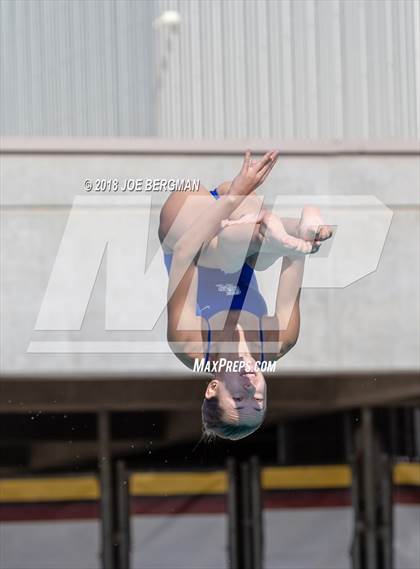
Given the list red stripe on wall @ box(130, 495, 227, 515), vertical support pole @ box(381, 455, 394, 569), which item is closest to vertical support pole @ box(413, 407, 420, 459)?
vertical support pole @ box(381, 455, 394, 569)

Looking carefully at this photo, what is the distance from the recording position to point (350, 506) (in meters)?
11.4

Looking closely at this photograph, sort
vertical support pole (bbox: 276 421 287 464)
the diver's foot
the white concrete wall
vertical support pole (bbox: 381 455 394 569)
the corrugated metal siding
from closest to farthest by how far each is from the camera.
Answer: the diver's foot, the white concrete wall, the corrugated metal siding, vertical support pole (bbox: 381 455 394 569), vertical support pole (bbox: 276 421 287 464)

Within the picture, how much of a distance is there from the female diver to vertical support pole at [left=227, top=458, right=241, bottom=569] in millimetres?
3246

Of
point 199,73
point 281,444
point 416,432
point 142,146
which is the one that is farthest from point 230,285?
point 416,432

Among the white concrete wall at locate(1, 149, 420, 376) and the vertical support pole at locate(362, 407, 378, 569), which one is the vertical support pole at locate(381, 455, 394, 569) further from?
the white concrete wall at locate(1, 149, 420, 376)

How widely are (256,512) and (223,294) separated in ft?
13.6

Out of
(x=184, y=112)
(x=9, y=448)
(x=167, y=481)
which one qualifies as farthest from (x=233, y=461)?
(x=184, y=112)

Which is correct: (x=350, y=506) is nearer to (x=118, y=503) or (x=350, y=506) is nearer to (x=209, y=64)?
(x=118, y=503)

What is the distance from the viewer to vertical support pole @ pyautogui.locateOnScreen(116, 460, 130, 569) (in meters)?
11.2

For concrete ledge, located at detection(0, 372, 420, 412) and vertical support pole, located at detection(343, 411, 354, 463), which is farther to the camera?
vertical support pole, located at detection(343, 411, 354, 463)

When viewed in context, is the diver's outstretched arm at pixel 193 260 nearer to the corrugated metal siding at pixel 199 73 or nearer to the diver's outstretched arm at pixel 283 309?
the diver's outstretched arm at pixel 283 309

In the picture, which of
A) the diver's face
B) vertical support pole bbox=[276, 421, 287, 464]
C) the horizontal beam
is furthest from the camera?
vertical support pole bbox=[276, 421, 287, 464]

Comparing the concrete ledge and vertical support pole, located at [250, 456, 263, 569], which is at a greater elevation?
the concrete ledge

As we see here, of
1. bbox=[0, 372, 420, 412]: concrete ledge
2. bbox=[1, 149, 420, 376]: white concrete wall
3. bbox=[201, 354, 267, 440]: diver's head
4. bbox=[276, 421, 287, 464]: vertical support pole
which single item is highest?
bbox=[1, 149, 420, 376]: white concrete wall
